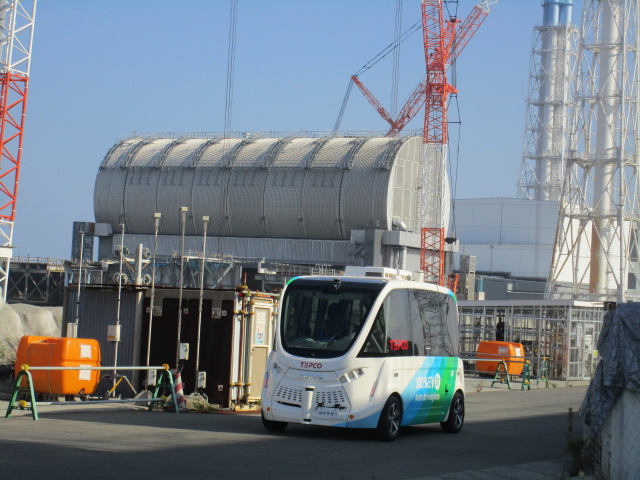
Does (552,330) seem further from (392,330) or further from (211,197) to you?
(211,197)

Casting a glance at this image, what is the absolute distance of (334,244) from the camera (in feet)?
263

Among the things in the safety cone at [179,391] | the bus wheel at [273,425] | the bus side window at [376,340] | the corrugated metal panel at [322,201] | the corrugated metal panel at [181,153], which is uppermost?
the corrugated metal panel at [181,153]

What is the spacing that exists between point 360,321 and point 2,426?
553 centimetres

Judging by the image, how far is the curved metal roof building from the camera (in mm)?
78625

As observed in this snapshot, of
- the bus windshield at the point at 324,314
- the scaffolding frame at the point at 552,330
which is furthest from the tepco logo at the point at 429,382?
the scaffolding frame at the point at 552,330

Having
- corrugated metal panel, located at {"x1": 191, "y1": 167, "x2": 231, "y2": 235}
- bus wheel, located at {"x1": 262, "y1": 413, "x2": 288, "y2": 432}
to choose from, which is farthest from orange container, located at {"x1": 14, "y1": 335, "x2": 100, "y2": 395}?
corrugated metal panel, located at {"x1": 191, "y1": 167, "x2": 231, "y2": 235}

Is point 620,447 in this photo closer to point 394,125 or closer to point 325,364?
point 325,364

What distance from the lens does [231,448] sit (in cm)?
1460

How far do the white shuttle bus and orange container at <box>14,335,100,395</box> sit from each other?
5.71 m

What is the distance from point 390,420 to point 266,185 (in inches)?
2570

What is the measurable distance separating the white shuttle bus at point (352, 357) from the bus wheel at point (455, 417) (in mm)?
582

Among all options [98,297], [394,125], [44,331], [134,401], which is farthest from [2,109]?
[394,125]

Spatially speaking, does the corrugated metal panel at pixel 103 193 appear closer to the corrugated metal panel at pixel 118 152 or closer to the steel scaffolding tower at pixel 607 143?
the corrugated metal panel at pixel 118 152

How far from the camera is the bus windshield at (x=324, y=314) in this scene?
55.4 feet
